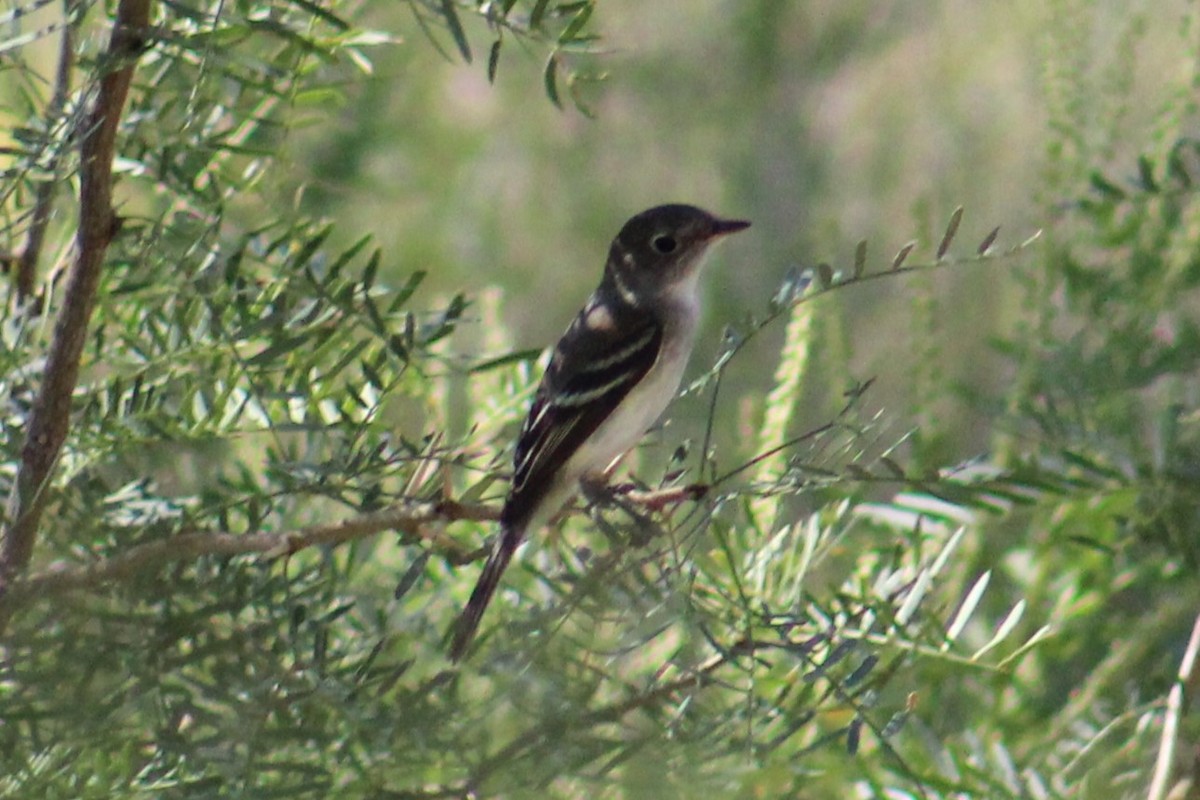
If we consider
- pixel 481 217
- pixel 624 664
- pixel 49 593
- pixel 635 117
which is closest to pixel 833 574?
pixel 624 664

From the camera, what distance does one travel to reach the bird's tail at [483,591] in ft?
2.52

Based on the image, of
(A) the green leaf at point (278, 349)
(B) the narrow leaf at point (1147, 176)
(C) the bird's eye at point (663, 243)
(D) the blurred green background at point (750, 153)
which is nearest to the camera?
(A) the green leaf at point (278, 349)

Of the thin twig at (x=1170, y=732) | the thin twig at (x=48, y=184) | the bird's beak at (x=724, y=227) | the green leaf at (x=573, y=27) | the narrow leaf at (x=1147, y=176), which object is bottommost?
the thin twig at (x=1170, y=732)

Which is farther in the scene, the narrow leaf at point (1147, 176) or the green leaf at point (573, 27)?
the narrow leaf at point (1147, 176)

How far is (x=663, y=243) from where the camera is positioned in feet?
5.20

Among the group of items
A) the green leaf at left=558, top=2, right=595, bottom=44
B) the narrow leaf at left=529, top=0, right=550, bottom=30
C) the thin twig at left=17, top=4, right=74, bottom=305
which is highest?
the thin twig at left=17, top=4, right=74, bottom=305

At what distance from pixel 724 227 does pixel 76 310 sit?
0.89m

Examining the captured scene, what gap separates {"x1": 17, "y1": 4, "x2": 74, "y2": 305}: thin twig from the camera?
66 centimetres

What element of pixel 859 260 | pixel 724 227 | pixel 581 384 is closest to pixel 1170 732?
pixel 859 260

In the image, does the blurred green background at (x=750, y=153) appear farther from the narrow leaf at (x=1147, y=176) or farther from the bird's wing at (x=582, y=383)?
the narrow leaf at (x=1147, y=176)

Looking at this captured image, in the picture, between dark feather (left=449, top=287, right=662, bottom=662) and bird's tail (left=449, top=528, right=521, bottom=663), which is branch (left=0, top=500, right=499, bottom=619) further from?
dark feather (left=449, top=287, right=662, bottom=662)

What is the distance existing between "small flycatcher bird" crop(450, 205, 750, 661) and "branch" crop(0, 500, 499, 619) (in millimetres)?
259

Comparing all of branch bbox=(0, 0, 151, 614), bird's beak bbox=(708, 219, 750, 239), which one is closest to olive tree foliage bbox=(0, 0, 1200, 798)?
branch bbox=(0, 0, 151, 614)

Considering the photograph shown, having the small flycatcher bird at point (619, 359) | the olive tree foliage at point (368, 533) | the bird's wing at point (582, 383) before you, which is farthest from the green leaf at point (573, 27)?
the bird's wing at point (582, 383)
